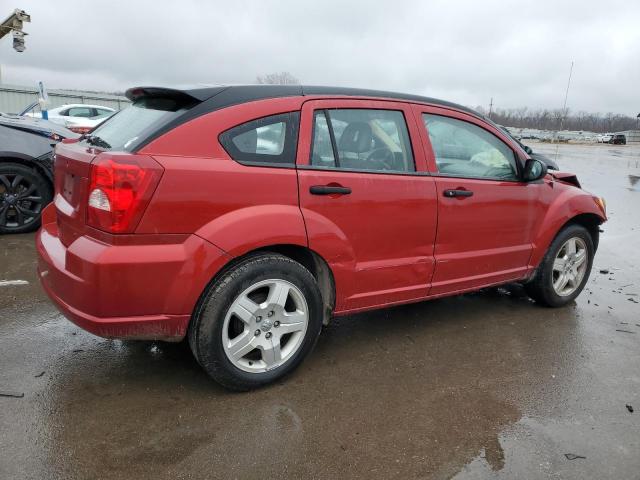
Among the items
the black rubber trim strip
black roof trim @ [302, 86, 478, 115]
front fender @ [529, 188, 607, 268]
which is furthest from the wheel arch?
the black rubber trim strip

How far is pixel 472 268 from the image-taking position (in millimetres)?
3631

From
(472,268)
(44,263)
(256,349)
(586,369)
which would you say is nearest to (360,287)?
(256,349)

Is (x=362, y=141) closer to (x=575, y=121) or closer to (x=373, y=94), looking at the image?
(x=373, y=94)

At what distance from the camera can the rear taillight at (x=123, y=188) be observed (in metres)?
2.30

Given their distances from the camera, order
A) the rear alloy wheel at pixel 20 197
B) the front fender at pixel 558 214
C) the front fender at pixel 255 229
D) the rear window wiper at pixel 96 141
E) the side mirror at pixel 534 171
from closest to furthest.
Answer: the front fender at pixel 255 229 → the rear window wiper at pixel 96 141 → the side mirror at pixel 534 171 → the front fender at pixel 558 214 → the rear alloy wheel at pixel 20 197

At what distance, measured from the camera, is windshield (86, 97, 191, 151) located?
98.9 inches

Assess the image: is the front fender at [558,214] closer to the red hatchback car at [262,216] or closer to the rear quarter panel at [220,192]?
the red hatchback car at [262,216]

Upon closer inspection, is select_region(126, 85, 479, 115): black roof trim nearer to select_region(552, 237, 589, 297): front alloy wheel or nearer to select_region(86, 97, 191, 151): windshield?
select_region(86, 97, 191, 151): windshield

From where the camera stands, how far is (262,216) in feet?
8.52

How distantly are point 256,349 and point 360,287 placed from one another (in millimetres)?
742

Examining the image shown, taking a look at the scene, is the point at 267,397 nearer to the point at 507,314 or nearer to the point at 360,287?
the point at 360,287

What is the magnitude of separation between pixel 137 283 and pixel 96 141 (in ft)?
3.33

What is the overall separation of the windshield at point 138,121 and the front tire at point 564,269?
3.19 meters

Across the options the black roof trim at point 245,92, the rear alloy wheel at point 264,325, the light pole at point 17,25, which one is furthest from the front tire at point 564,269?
the light pole at point 17,25
